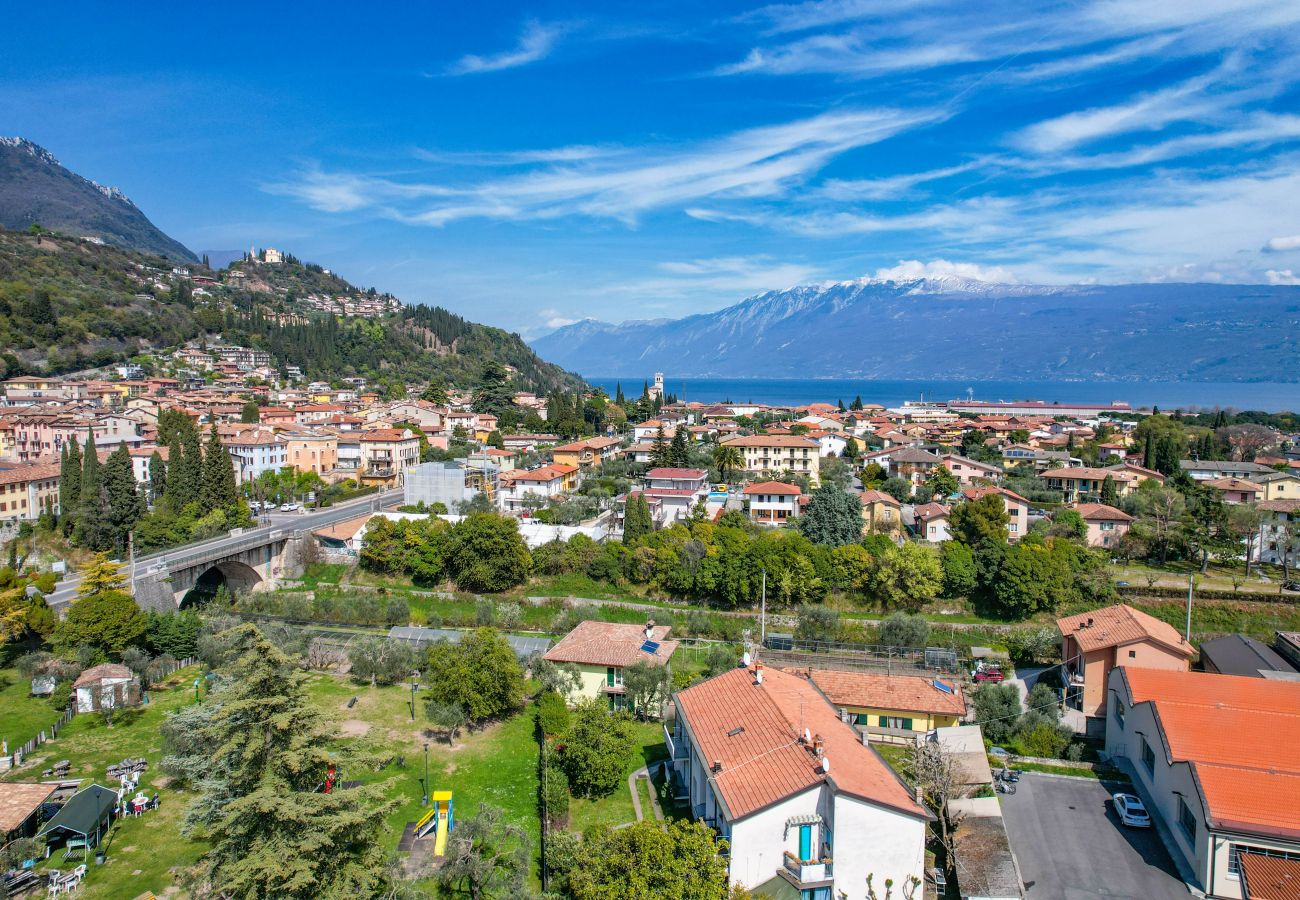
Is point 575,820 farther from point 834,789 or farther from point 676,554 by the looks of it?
point 676,554

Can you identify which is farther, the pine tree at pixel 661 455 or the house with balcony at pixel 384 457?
the house with balcony at pixel 384 457

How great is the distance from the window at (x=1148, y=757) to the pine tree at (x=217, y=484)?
4168 cm

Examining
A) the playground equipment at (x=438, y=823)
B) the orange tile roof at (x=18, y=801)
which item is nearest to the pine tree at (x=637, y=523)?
the playground equipment at (x=438, y=823)

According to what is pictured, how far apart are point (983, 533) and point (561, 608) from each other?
19.6 m

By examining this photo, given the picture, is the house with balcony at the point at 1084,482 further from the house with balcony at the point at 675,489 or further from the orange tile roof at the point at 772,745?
the orange tile roof at the point at 772,745

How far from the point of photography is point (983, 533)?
3491 cm

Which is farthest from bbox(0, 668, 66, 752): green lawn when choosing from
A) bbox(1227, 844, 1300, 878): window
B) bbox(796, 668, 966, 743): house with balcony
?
bbox(1227, 844, 1300, 878): window

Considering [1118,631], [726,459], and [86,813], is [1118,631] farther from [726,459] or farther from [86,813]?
[726,459]

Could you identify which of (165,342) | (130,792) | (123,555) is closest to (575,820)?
(130,792)

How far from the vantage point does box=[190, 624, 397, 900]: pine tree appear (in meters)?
11.7

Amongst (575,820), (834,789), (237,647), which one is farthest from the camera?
(575,820)

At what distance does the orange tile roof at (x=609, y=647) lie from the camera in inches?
958

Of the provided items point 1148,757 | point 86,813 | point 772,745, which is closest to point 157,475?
point 86,813

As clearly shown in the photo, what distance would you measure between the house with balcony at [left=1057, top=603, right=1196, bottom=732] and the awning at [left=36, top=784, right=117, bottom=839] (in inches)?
1006
